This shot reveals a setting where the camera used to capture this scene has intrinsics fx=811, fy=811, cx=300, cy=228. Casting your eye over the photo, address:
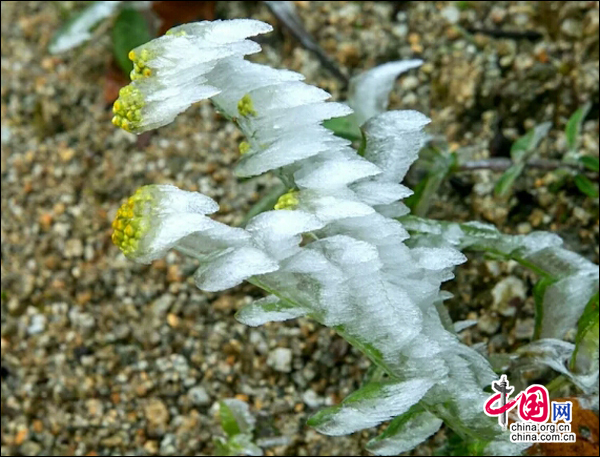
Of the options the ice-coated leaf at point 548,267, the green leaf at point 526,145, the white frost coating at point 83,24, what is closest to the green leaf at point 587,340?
the ice-coated leaf at point 548,267

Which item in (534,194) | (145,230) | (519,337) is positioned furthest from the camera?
(534,194)

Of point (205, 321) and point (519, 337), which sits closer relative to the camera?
point (519, 337)

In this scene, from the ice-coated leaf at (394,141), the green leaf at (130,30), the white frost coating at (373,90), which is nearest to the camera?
the ice-coated leaf at (394,141)

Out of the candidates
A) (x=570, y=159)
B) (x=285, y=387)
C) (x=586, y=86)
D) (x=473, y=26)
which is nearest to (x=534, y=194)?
(x=570, y=159)

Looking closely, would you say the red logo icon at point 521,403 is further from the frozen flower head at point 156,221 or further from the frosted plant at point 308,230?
the frozen flower head at point 156,221

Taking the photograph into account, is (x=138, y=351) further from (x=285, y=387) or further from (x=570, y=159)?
(x=570, y=159)

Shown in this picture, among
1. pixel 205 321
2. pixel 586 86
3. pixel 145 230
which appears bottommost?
pixel 205 321

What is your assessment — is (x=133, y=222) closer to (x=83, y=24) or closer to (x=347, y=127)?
(x=347, y=127)

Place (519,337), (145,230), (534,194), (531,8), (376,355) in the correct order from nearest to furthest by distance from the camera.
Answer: (145,230)
(376,355)
(519,337)
(534,194)
(531,8)
